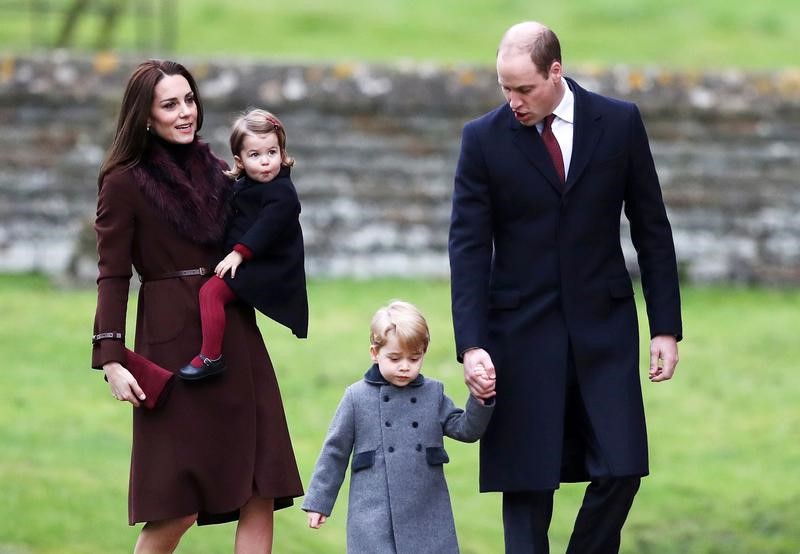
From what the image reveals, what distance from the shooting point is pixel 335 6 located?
87.7ft

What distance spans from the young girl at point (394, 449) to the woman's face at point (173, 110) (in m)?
0.91

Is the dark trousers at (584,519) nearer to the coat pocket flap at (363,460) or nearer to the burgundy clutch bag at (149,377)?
the coat pocket flap at (363,460)

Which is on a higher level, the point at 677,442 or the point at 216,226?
the point at 216,226

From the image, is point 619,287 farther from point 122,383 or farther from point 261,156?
point 122,383

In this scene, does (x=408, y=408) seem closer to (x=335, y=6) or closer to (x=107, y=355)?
(x=107, y=355)

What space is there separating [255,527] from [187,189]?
Result: 1.20m

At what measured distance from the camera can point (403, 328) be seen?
5.80 m

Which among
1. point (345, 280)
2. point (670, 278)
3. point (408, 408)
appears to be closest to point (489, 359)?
point (408, 408)

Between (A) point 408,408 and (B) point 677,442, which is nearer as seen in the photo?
(A) point 408,408

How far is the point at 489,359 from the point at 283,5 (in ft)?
70.9

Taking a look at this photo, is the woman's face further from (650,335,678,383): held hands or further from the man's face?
(650,335,678,383): held hands

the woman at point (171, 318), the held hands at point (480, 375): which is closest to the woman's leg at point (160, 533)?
the woman at point (171, 318)

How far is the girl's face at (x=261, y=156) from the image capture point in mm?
5855

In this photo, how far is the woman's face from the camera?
5828 millimetres
